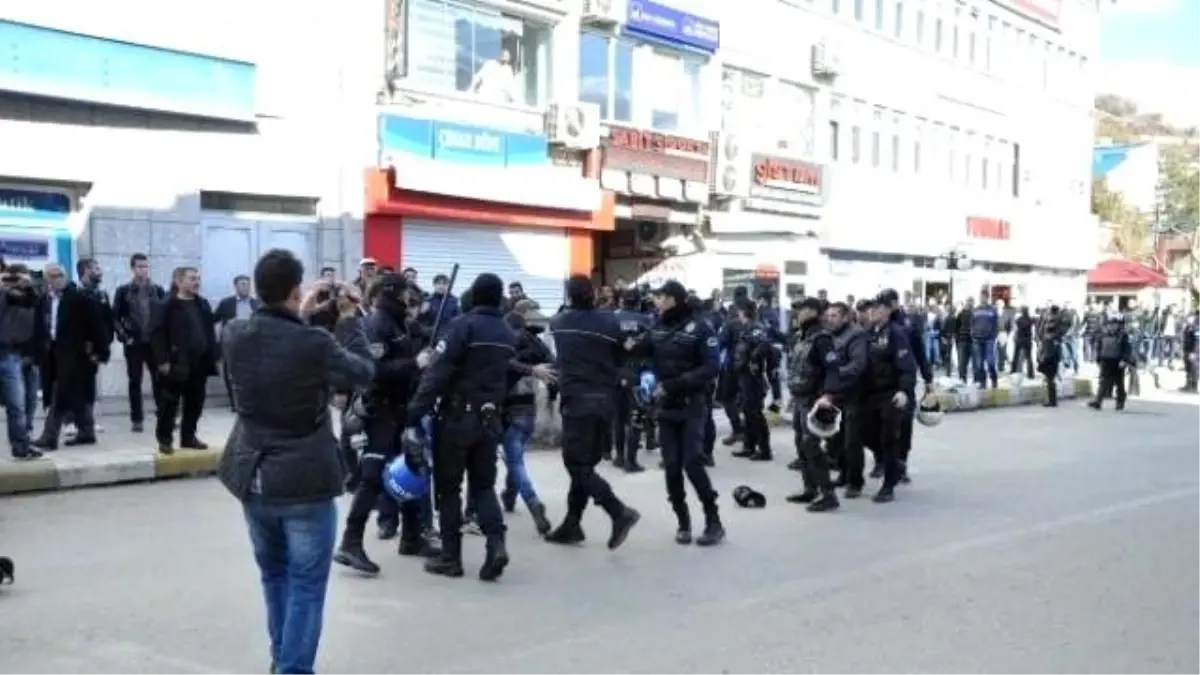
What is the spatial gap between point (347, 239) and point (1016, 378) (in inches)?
503

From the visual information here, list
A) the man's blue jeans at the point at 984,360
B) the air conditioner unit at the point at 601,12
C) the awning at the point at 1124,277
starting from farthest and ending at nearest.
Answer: the awning at the point at 1124,277, the air conditioner unit at the point at 601,12, the man's blue jeans at the point at 984,360

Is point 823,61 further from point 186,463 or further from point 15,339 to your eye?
point 15,339

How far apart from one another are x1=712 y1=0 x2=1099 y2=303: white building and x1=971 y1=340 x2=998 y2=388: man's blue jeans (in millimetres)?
5581

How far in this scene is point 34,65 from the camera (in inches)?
597

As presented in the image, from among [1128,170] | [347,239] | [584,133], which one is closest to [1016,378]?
[584,133]

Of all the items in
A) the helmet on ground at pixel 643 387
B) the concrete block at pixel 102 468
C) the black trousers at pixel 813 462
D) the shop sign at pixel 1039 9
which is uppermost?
the shop sign at pixel 1039 9

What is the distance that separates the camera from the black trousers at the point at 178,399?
37.0 ft

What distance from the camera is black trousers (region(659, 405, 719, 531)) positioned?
27.9 ft

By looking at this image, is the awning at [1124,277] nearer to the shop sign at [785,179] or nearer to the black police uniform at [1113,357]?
the shop sign at [785,179]

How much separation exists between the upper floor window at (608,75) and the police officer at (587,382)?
15.8 m

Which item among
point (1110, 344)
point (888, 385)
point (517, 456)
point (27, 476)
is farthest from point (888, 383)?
point (1110, 344)

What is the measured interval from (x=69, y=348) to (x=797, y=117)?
67.3ft

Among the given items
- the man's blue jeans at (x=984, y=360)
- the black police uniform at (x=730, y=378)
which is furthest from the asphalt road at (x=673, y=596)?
the man's blue jeans at (x=984, y=360)

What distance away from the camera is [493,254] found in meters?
21.7
